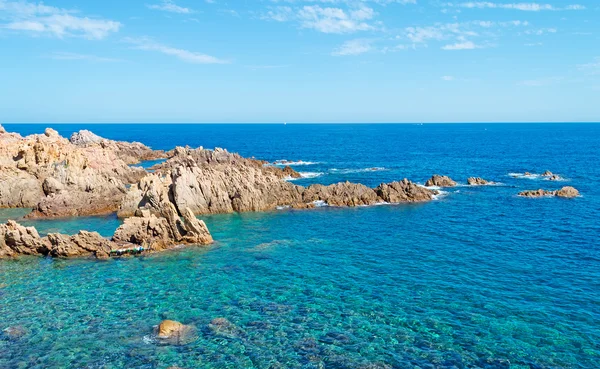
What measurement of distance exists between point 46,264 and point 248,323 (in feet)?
72.6

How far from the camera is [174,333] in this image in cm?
2683

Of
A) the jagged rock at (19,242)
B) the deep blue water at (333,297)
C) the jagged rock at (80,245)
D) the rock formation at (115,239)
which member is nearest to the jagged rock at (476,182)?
the deep blue water at (333,297)

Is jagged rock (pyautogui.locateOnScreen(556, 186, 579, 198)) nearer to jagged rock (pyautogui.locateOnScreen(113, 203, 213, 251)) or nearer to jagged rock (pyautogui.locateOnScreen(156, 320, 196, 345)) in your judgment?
jagged rock (pyautogui.locateOnScreen(113, 203, 213, 251))

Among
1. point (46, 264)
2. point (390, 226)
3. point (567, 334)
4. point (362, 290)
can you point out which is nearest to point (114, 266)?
point (46, 264)

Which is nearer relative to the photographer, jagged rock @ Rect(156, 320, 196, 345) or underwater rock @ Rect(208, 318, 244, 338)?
jagged rock @ Rect(156, 320, 196, 345)

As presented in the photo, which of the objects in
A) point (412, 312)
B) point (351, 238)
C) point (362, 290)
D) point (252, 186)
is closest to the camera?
point (412, 312)

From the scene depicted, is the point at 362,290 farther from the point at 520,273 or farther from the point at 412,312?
the point at 520,273

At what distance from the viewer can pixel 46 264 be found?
39.5 meters

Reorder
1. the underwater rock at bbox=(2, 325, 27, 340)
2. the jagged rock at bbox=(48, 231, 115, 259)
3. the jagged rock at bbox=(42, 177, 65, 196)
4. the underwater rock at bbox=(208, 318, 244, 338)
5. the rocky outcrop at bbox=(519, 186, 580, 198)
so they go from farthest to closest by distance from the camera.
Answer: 1. the rocky outcrop at bbox=(519, 186, 580, 198)
2. the jagged rock at bbox=(42, 177, 65, 196)
3. the jagged rock at bbox=(48, 231, 115, 259)
4. the underwater rock at bbox=(208, 318, 244, 338)
5. the underwater rock at bbox=(2, 325, 27, 340)

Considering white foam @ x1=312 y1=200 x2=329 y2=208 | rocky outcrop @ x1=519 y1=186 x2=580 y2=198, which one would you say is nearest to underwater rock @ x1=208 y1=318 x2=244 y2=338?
white foam @ x1=312 y1=200 x2=329 y2=208

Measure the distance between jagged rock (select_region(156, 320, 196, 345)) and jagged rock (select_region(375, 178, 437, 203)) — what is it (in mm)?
45538

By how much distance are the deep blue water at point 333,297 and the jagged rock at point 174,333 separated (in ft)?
1.98

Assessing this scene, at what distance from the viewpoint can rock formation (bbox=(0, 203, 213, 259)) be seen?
41406 mm

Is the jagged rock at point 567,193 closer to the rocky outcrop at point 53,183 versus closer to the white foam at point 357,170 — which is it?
the white foam at point 357,170
